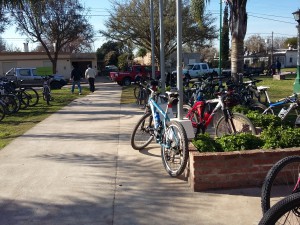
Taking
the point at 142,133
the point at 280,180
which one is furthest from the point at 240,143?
the point at 142,133

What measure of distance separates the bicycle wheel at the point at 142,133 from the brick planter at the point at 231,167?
2029 millimetres

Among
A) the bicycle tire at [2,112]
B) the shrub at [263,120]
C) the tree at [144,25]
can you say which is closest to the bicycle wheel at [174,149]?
the shrub at [263,120]

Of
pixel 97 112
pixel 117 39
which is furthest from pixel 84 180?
pixel 117 39

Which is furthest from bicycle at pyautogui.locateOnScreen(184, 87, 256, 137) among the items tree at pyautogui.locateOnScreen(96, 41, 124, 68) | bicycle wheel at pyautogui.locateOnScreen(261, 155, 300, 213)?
tree at pyautogui.locateOnScreen(96, 41, 124, 68)

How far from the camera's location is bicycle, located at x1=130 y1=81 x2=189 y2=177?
A: 15.7 ft

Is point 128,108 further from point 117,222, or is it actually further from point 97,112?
point 117,222

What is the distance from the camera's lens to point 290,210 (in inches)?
95.6

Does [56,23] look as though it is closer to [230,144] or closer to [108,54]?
[108,54]

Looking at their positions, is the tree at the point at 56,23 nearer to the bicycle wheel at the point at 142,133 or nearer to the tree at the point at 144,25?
the tree at the point at 144,25

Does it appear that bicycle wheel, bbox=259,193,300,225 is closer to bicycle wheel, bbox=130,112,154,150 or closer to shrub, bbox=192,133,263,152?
shrub, bbox=192,133,263,152

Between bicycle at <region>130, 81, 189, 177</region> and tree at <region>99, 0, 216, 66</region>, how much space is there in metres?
25.4

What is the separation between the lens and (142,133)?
6.45 m

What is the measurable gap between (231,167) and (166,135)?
1.20 m

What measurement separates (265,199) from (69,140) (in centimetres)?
500
